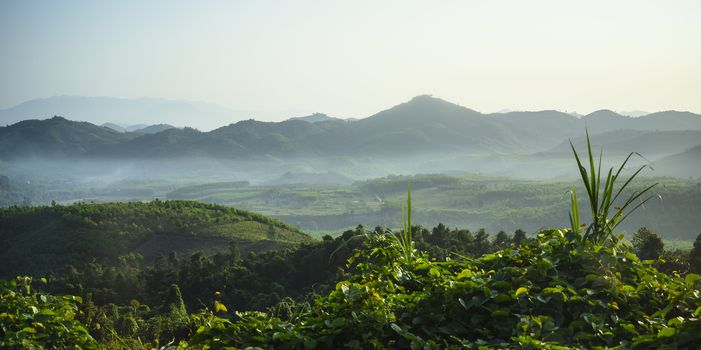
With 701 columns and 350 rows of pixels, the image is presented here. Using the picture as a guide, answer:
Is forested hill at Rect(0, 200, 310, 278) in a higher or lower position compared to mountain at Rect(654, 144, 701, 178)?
lower

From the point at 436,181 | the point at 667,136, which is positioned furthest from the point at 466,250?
the point at 667,136

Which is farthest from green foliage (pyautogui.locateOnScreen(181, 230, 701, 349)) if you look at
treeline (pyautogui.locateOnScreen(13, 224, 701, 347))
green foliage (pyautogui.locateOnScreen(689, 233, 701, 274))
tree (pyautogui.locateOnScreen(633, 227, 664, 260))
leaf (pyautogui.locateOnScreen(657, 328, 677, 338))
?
treeline (pyautogui.locateOnScreen(13, 224, 701, 347))

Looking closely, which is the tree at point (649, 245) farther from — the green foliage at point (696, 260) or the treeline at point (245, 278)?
the treeline at point (245, 278)

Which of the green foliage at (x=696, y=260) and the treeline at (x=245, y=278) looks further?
the treeline at (x=245, y=278)

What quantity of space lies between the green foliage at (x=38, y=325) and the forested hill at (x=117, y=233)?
38.1 meters

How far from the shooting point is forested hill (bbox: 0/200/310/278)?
44344 millimetres

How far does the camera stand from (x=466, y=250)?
22812 millimetres

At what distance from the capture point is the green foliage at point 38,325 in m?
3.57

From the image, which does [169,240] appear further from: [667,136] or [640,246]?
[667,136]

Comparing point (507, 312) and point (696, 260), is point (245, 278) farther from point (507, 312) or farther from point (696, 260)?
point (507, 312)

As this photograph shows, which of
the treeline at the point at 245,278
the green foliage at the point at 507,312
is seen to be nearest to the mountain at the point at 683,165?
the treeline at the point at 245,278

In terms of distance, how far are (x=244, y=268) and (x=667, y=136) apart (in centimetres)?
20522

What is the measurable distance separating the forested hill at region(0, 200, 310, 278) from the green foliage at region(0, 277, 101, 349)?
38.1m

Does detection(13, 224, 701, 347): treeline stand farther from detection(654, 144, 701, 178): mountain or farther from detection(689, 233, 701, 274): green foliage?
detection(654, 144, 701, 178): mountain
